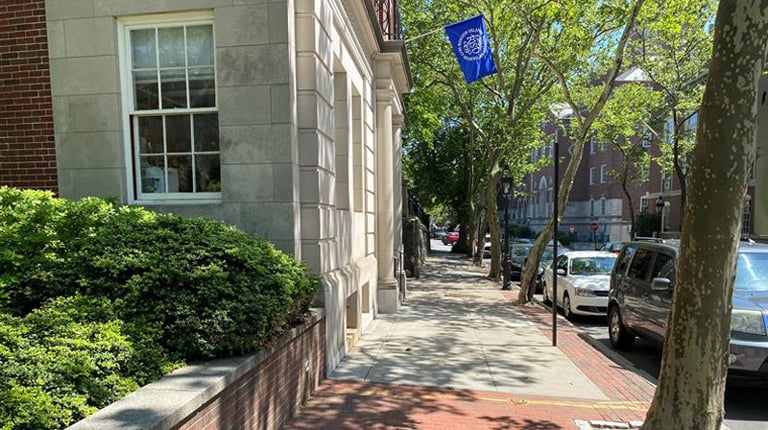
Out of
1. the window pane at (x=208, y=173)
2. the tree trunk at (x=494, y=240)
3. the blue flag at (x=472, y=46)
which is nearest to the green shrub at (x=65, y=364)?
the window pane at (x=208, y=173)

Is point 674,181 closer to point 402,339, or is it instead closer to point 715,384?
point 402,339

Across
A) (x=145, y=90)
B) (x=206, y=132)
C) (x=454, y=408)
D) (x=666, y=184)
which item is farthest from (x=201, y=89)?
(x=666, y=184)

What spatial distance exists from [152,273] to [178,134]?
105 inches

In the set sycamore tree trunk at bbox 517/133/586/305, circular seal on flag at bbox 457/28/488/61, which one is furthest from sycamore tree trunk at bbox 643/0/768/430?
sycamore tree trunk at bbox 517/133/586/305

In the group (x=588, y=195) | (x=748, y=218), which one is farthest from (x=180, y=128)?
(x=588, y=195)

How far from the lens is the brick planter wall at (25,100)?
18.6 ft

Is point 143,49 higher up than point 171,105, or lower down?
higher up

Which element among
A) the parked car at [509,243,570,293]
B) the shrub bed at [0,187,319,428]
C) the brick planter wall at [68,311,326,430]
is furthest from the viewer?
the parked car at [509,243,570,293]

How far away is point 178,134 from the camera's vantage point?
224 inches

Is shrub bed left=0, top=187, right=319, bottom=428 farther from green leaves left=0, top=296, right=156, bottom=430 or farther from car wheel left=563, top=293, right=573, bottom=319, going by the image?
car wheel left=563, top=293, right=573, bottom=319

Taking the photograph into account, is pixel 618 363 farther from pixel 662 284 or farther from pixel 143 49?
pixel 143 49

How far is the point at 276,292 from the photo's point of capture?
4.05 meters

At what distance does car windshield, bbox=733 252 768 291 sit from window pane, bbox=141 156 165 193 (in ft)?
24.2

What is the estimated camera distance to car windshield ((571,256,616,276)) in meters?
11.3
